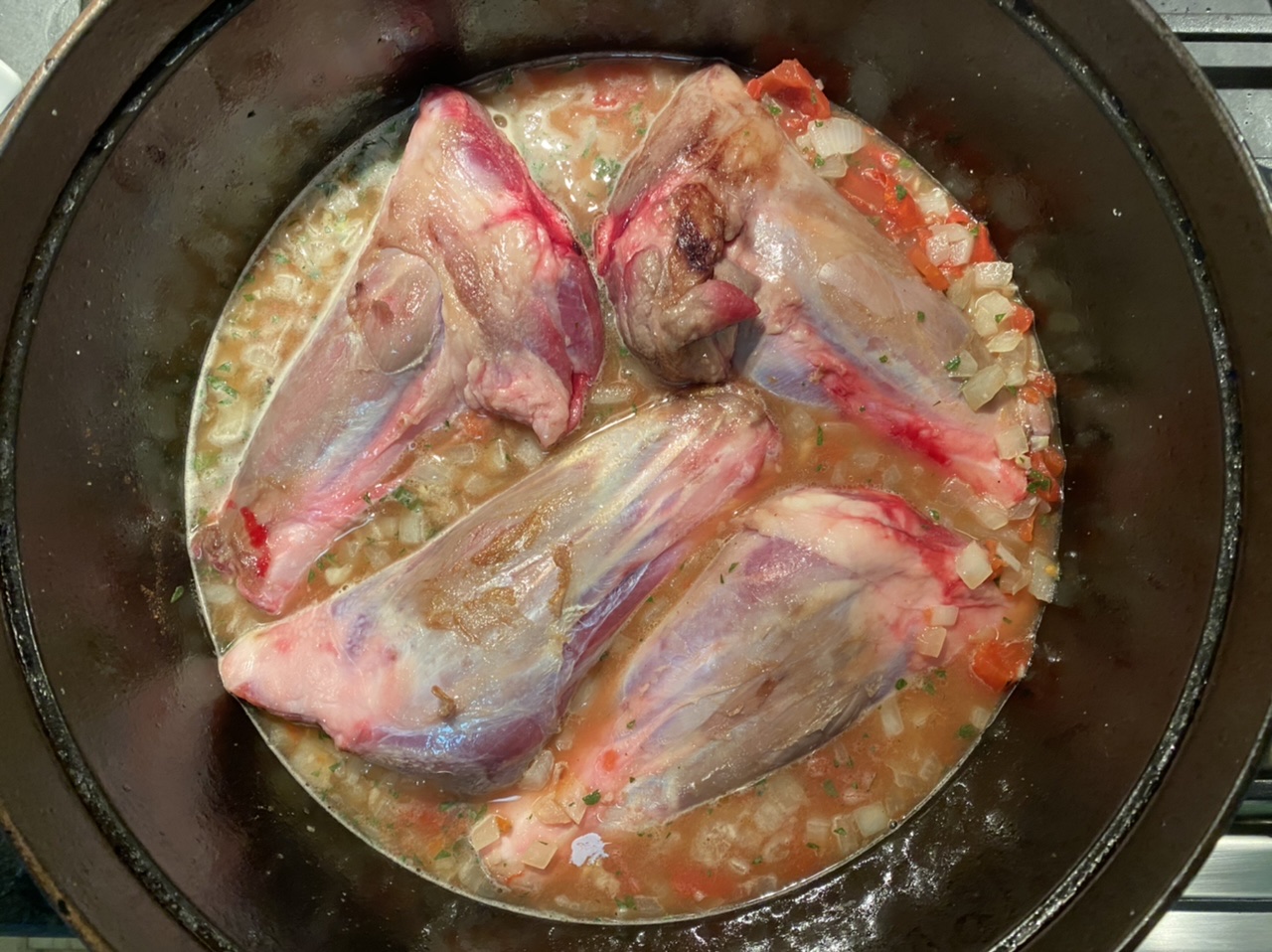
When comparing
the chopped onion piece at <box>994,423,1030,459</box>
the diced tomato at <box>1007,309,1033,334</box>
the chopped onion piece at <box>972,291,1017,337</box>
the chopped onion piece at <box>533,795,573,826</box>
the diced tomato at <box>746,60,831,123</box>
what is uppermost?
the diced tomato at <box>746,60,831,123</box>

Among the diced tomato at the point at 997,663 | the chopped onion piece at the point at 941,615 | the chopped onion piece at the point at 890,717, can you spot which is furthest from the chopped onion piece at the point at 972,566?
the chopped onion piece at the point at 890,717

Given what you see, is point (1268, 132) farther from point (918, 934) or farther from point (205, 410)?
point (205, 410)

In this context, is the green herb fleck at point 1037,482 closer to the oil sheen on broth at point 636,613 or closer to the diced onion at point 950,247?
the oil sheen on broth at point 636,613

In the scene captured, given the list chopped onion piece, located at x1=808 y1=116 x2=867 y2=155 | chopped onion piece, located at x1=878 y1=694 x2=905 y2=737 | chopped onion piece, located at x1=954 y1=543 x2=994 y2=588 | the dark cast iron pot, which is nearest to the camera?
the dark cast iron pot

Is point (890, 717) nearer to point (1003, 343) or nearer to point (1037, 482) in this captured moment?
point (1037, 482)

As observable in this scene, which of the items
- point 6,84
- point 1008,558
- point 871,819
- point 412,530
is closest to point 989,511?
point 1008,558

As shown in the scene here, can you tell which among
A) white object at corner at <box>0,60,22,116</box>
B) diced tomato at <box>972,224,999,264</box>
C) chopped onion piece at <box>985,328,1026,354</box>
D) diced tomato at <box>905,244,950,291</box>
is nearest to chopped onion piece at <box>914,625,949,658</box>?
chopped onion piece at <box>985,328,1026,354</box>

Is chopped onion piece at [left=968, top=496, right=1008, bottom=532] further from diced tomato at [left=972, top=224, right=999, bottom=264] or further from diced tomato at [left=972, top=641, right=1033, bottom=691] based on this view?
diced tomato at [left=972, top=224, right=999, bottom=264]
